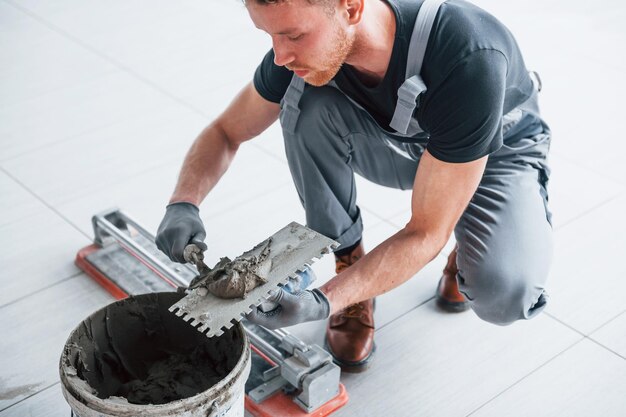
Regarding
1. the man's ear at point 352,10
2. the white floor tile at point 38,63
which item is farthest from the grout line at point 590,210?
the white floor tile at point 38,63

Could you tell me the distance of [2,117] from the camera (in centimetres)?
315

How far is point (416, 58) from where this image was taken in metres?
1.72

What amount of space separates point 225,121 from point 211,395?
2.69ft

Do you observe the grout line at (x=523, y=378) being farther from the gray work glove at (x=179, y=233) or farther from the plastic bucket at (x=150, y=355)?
the gray work glove at (x=179, y=233)

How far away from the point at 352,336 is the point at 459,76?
716 mm

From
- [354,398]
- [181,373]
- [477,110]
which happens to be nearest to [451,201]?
[477,110]

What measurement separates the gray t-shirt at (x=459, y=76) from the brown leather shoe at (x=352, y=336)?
0.51m

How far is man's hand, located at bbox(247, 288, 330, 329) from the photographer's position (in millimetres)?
1611

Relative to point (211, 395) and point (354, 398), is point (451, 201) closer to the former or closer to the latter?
point (354, 398)

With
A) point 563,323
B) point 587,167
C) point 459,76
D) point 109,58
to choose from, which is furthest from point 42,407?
point 109,58

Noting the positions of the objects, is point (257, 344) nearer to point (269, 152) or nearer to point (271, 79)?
point (271, 79)

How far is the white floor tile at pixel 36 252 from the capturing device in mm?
2314

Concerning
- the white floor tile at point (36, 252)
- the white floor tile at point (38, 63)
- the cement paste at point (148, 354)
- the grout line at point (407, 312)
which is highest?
the cement paste at point (148, 354)

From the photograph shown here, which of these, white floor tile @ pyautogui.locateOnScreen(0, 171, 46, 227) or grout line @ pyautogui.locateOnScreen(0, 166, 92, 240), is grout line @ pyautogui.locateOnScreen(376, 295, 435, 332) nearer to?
grout line @ pyautogui.locateOnScreen(0, 166, 92, 240)
